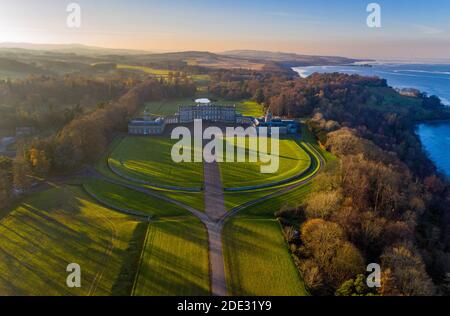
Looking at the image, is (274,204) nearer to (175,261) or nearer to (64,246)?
(175,261)

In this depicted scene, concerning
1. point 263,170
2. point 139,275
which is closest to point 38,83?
point 263,170

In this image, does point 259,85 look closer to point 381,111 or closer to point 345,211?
point 381,111

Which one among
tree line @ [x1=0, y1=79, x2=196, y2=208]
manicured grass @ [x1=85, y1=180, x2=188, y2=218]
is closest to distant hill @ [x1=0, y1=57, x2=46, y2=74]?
tree line @ [x1=0, y1=79, x2=196, y2=208]

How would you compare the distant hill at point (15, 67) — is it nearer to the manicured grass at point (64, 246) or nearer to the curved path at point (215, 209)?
the curved path at point (215, 209)

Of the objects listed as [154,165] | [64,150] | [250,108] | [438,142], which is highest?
[250,108]

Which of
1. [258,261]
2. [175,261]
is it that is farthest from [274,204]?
[175,261]

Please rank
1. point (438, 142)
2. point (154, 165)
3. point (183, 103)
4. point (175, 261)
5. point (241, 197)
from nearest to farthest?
point (175, 261) < point (241, 197) < point (154, 165) < point (438, 142) < point (183, 103)

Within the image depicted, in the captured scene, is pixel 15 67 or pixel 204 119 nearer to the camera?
pixel 204 119
